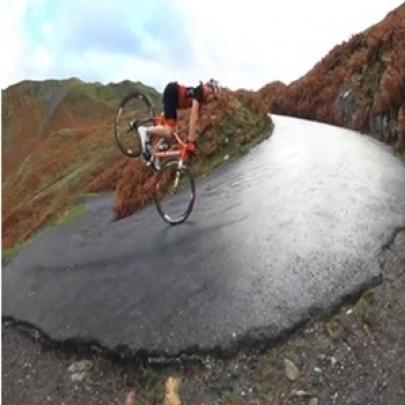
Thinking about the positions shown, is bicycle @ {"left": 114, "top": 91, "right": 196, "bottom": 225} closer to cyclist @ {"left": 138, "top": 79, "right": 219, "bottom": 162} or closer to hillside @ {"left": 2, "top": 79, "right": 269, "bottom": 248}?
cyclist @ {"left": 138, "top": 79, "right": 219, "bottom": 162}

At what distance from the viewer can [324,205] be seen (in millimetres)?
11570

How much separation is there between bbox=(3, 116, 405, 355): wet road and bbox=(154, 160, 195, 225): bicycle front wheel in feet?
0.80

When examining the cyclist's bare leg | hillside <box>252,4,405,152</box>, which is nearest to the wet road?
the cyclist's bare leg

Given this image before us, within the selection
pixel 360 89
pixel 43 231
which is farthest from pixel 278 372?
pixel 360 89

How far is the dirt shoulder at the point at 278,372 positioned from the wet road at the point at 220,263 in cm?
22

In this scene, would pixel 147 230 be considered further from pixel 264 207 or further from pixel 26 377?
pixel 26 377

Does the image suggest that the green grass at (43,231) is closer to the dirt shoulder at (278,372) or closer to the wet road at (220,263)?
the wet road at (220,263)

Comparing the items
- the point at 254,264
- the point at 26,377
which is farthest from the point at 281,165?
the point at 26,377

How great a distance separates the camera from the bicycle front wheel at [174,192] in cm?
1080

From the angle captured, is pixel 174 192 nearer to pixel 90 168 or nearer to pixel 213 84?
pixel 213 84

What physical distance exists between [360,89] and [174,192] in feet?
42.2

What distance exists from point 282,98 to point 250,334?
84.5 feet

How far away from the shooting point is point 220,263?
9.73 m

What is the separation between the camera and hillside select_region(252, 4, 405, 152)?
17609 millimetres
